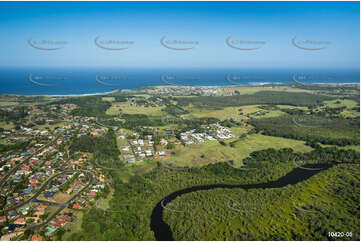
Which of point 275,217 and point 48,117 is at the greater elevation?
point 48,117

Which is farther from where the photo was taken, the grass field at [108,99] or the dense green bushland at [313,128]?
the grass field at [108,99]

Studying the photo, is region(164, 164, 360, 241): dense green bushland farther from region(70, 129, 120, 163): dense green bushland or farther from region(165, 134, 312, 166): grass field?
region(70, 129, 120, 163): dense green bushland

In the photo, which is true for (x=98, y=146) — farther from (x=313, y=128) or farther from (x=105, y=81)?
(x=105, y=81)

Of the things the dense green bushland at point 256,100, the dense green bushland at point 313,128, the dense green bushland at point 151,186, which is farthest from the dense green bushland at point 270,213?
the dense green bushland at point 256,100

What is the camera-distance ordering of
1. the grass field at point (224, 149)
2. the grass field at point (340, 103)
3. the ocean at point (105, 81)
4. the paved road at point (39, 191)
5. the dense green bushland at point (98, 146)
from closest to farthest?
the paved road at point (39, 191)
the dense green bushland at point (98, 146)
the grass field at point (224, 149)
the ocean at point (105, 81)
the grass field at point (340, 103)

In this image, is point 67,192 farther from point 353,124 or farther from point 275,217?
point 353,124

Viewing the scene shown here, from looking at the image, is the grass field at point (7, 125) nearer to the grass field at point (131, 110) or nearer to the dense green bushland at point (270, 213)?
the grass field at point (131, 110)

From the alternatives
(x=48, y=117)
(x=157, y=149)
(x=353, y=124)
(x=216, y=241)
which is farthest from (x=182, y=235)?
(x=353, y=124)

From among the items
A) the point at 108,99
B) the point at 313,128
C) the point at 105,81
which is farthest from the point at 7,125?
the point at 105,81

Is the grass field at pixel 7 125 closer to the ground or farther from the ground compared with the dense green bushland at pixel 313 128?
farther from the ground
